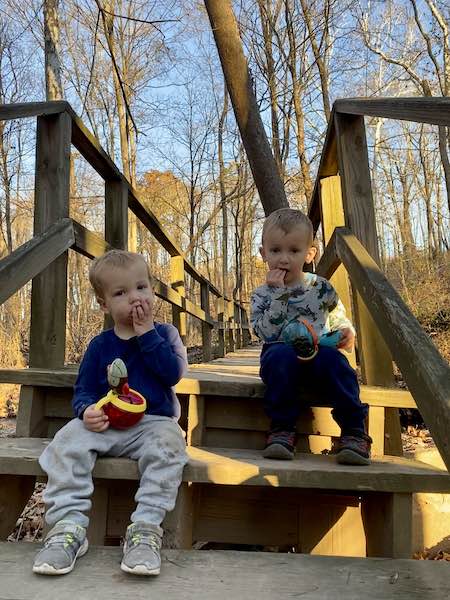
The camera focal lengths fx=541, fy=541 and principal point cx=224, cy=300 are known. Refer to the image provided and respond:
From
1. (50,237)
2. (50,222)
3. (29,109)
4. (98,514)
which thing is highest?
(29,109)

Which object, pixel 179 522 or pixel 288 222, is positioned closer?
pixel 179 522

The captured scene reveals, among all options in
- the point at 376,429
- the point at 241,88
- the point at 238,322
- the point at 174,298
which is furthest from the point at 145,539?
the point at 238,322

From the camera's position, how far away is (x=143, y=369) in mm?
1808

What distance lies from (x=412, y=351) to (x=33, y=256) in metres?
1.38

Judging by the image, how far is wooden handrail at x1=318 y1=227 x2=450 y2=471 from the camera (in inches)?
46.9

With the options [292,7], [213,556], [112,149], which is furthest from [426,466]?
[112,149]

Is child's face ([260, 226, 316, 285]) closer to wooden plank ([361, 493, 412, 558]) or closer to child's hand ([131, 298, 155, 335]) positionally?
child's hand ([131, 298, 155, 335])

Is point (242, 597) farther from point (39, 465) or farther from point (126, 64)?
point (126, 64)

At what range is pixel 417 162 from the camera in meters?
22.9

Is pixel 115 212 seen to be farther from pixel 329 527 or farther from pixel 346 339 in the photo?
pixel 329 527

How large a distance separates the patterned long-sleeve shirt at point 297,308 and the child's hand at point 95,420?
0.79 meters

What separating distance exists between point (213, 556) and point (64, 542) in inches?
14.3

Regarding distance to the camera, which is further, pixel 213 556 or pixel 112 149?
pixel 112 149

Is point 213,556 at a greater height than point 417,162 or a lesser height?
lesser
